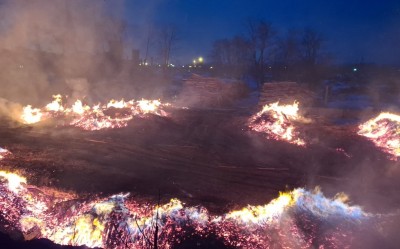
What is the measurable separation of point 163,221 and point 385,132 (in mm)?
9614

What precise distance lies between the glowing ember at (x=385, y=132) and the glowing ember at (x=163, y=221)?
5.15 metres

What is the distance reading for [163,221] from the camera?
487 cm

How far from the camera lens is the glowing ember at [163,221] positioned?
15.1 ft

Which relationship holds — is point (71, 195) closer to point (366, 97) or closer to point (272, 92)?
point (272, 92)

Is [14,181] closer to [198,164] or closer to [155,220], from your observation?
[155,220]

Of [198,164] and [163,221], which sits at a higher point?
[198,164]

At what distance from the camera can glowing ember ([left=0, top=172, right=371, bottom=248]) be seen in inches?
181

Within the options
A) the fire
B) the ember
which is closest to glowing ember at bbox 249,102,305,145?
the fire

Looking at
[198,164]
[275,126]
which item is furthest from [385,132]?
[198,164]

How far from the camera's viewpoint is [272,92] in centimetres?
1980

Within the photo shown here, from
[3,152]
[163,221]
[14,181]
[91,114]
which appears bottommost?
[163,221]

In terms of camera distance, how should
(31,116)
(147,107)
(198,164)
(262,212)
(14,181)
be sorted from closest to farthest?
(262,212)
(14,181)
(198,164)
(31,116)
(147,107)

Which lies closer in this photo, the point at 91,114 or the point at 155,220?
the point at 155,220

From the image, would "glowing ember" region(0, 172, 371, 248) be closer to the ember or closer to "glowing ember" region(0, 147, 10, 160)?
the ember
